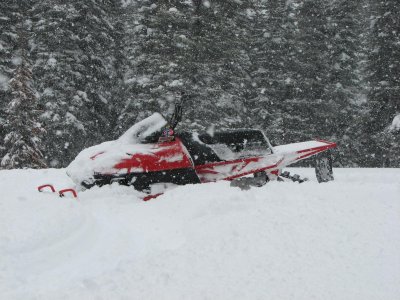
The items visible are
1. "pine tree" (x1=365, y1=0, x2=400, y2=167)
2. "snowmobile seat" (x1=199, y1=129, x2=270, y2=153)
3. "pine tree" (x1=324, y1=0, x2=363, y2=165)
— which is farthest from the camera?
"pine tree" (x1=324, y1=0, x2=363, y2=165)

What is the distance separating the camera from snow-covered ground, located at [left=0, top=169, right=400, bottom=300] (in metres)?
3.32

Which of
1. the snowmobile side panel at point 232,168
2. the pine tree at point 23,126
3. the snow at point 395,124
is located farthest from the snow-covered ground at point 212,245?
the snow at point 395,124

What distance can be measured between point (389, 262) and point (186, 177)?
12.9 ft

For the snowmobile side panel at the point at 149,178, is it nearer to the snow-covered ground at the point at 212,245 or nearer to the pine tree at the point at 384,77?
the snow-covered ground at the point at 212,245

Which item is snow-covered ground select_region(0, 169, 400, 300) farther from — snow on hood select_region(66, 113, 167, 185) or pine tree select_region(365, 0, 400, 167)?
pine tree select_region(365, 0, 400, 167)

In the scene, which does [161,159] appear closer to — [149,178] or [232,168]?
[149,178]

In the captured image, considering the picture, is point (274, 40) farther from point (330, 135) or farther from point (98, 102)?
point (98, 102)

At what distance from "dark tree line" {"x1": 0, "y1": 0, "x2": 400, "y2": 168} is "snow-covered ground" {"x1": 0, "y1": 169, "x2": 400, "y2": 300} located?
11.5m

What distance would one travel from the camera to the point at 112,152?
682 centimetres

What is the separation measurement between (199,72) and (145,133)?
1148 cm

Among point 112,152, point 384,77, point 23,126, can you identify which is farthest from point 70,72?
point 384,77

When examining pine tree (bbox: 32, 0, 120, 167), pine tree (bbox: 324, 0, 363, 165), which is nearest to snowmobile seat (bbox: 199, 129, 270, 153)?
pine tree (bbox: 32, 0, 120, 167)

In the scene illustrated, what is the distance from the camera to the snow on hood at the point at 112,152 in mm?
6648

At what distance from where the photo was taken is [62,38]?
20.1 metres
